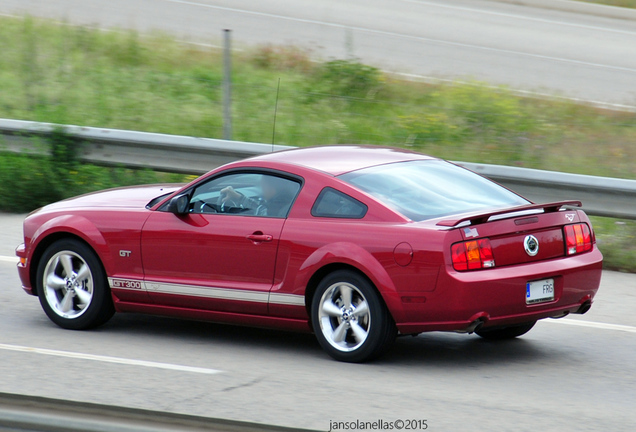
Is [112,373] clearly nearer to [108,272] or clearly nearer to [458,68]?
[108,272]

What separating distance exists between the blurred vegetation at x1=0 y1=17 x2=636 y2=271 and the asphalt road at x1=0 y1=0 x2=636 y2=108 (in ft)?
5.93

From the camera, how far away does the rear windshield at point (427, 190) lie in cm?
662

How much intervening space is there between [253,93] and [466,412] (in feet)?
34.5

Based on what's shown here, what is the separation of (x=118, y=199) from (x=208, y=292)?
1246 millimetres

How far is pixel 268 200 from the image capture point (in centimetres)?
701

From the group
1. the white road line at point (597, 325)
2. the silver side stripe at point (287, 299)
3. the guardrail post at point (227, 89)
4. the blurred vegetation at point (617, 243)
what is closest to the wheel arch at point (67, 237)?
the silver side stripe at point (287, 299)

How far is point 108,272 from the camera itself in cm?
747

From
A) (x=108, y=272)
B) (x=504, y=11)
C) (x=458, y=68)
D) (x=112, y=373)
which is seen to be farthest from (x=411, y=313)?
(x=504, y=11)

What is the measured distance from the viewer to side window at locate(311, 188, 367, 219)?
21.7 feet

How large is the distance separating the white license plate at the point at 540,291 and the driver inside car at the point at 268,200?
1.68 m

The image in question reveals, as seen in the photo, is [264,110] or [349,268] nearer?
[349,268]

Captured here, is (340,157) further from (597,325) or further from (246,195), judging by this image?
(597,325)

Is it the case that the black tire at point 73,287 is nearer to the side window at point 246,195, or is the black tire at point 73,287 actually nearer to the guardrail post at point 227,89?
the side window at point 246,195

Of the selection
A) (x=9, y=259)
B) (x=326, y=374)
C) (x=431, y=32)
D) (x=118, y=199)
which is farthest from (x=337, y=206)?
(x=431, y=32)
